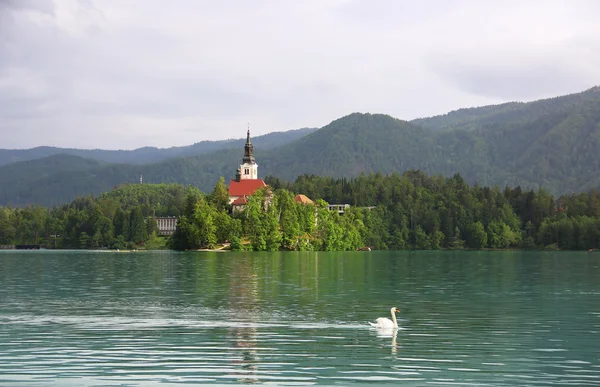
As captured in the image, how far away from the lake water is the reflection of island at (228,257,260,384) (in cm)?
6

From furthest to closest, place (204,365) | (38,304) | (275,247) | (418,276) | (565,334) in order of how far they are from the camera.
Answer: (275,247), (418,276), (38,304), (565,334), (204,365)

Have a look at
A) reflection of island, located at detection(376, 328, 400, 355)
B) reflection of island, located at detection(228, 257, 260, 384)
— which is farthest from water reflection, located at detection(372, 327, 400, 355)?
reflection of island, located at detection(228, 257, 260, 384)

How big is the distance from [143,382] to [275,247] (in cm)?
14177

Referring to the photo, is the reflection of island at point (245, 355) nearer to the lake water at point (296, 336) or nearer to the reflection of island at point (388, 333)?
the lake water at point (296, 336)

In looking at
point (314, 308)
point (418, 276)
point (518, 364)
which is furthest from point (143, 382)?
point (418, 276)

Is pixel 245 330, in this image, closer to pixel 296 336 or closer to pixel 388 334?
pixel 296 336

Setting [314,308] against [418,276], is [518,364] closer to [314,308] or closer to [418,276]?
[314,308]

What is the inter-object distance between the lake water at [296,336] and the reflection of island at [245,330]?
6 cm

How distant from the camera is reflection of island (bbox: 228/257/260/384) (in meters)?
23.5

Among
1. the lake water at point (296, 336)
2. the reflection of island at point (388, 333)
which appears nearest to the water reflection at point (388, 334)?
the reflection of island at point (388, 333)

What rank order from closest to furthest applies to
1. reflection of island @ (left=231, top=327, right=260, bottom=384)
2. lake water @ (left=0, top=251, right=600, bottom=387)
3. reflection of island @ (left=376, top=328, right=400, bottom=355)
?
reflection of island @ (left=231, top=327, right=260, bottom=384) → lake water @ (left=0, top=251, right=600, bottom=387) → reflection of island @ (left=376, top=328, right=400, bottom=355)

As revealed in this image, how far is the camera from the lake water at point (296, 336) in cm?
2281

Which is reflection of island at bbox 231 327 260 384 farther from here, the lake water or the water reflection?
the water reflection

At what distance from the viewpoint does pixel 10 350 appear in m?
27.0
